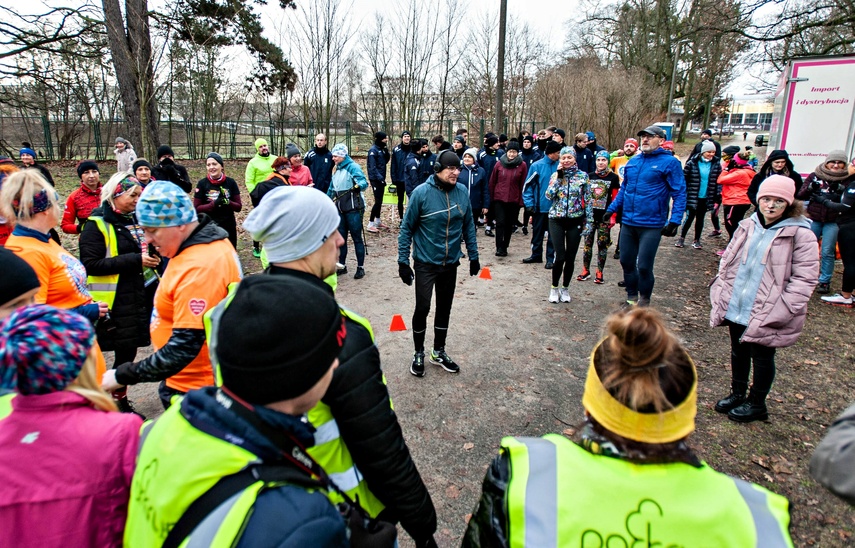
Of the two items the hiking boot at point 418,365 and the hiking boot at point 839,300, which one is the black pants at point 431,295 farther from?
the hiking boot at point 839,300

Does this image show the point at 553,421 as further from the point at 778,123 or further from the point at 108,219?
the point at 778,123

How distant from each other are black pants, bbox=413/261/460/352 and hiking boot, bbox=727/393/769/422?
2.60 m

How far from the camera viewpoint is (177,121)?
945 inches

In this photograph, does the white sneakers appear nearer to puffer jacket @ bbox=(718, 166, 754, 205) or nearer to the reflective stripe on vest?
puffer jacket @ bbox=(718, 166, 754, 205)

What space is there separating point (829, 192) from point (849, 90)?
9.89 ft

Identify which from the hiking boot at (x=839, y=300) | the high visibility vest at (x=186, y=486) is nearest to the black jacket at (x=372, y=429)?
the high visibility vest at (x=186, y=486)

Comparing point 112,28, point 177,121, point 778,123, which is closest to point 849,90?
point 778,123

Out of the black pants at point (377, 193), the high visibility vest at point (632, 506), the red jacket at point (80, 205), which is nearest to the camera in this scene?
the high visibility vest at point (632, 506)

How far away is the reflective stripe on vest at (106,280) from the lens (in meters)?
3.59

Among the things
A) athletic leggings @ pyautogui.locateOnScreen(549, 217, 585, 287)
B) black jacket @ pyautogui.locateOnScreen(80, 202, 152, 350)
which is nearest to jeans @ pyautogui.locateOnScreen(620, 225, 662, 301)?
athletic leggings @ pyautogui.locateOnScreen(549, 217, 585, 287)

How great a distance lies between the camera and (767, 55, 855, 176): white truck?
27.6ft

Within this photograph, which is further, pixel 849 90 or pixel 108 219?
pixel 849 90

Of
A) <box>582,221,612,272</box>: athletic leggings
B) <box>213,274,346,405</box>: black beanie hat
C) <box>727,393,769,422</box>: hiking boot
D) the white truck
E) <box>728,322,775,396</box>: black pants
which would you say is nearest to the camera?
<box>213,274,346,405</box>: black beanie hat

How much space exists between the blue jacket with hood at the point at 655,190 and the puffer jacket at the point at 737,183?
3940 millimetres
